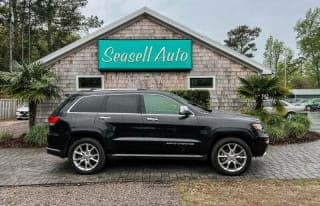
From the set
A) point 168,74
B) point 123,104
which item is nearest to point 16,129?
point 168,74

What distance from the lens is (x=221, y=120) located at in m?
6.91

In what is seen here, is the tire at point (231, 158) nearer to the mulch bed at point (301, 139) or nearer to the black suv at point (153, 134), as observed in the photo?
the black suv at point (153, 134)

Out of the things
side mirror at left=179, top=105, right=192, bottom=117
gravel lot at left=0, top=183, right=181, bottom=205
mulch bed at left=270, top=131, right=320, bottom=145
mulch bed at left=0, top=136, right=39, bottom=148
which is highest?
side mirror at left=179, top=105, right=192, bottom=117

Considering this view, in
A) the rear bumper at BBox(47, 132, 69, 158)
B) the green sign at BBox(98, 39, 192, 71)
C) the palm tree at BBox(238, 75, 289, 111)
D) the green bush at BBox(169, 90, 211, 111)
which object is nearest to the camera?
the rear bumper at BBox(47, 132, 69, 158)

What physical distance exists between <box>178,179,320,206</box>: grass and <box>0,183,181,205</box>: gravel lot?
36 cm

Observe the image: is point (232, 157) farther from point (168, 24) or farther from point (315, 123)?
point (315, 123)

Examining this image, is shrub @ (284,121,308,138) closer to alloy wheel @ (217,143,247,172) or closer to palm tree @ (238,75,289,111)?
palm tree @ (238,75,289,111)

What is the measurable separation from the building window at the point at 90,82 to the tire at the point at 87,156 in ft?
23.4

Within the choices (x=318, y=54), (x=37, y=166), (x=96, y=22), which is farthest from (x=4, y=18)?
(x=318, y=54)

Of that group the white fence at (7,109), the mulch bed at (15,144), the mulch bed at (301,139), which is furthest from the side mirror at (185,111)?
the white fence at (7,109)

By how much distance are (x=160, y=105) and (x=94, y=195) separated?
2.35 m

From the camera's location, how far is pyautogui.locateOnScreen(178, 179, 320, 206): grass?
523 cm

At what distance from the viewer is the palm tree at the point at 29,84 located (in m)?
11.3

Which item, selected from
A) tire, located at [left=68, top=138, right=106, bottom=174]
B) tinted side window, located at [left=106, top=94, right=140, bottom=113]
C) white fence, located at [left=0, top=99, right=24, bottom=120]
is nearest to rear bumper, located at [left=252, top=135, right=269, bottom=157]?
tinted side window, located at [left=106, top=94, right=140, bottom=113]
